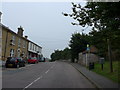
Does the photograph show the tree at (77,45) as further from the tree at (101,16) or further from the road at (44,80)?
the tree at (101,16)

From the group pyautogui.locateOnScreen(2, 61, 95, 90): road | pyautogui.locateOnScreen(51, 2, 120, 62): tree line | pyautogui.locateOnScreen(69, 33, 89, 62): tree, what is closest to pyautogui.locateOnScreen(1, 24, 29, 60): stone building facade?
pyautogui.locateOnScreen(69, 33, 89, 62): tree

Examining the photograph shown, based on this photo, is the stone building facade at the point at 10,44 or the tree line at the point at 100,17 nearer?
the tree line at the point at 100,17

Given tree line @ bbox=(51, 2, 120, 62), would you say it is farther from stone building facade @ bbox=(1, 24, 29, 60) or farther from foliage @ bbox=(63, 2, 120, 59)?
stone building facade @ bbox=(1, 24, 29, 60)

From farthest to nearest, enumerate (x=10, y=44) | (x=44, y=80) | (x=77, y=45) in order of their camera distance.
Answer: (x=77, y=45), (x=10, y=44), (x=44, y=80)

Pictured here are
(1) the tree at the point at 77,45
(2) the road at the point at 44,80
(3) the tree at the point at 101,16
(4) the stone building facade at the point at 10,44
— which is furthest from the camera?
(1) the tree at the point at 77,45

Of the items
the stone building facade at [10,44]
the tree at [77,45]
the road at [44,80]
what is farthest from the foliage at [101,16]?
the tree at [77,45]

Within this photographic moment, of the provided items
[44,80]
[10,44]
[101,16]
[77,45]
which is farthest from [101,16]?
[77,45]

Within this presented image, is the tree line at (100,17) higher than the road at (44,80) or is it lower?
higher

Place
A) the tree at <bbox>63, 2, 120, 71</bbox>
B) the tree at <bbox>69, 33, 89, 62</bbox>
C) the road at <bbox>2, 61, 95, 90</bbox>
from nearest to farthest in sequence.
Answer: the tree at <bbox>63, 2, 120, 71</bbox> → the road at <bbox>2, 61, 95, 90</bbox> → the tree at <bbox>69, 33, 89, 62</bbox>

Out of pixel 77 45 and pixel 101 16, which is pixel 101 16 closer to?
Result: pixel 101 16

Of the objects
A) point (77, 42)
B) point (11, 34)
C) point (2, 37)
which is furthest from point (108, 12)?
point (77, 42)

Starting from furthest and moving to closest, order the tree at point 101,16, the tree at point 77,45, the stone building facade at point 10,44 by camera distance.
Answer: the tree at point 77,45 → the stone building facade at point 10,44 → the tree at point 101,16

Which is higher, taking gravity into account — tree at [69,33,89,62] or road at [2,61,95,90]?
tree at [69,33,89,62]

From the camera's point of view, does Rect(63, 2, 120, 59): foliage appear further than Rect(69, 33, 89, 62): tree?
No
